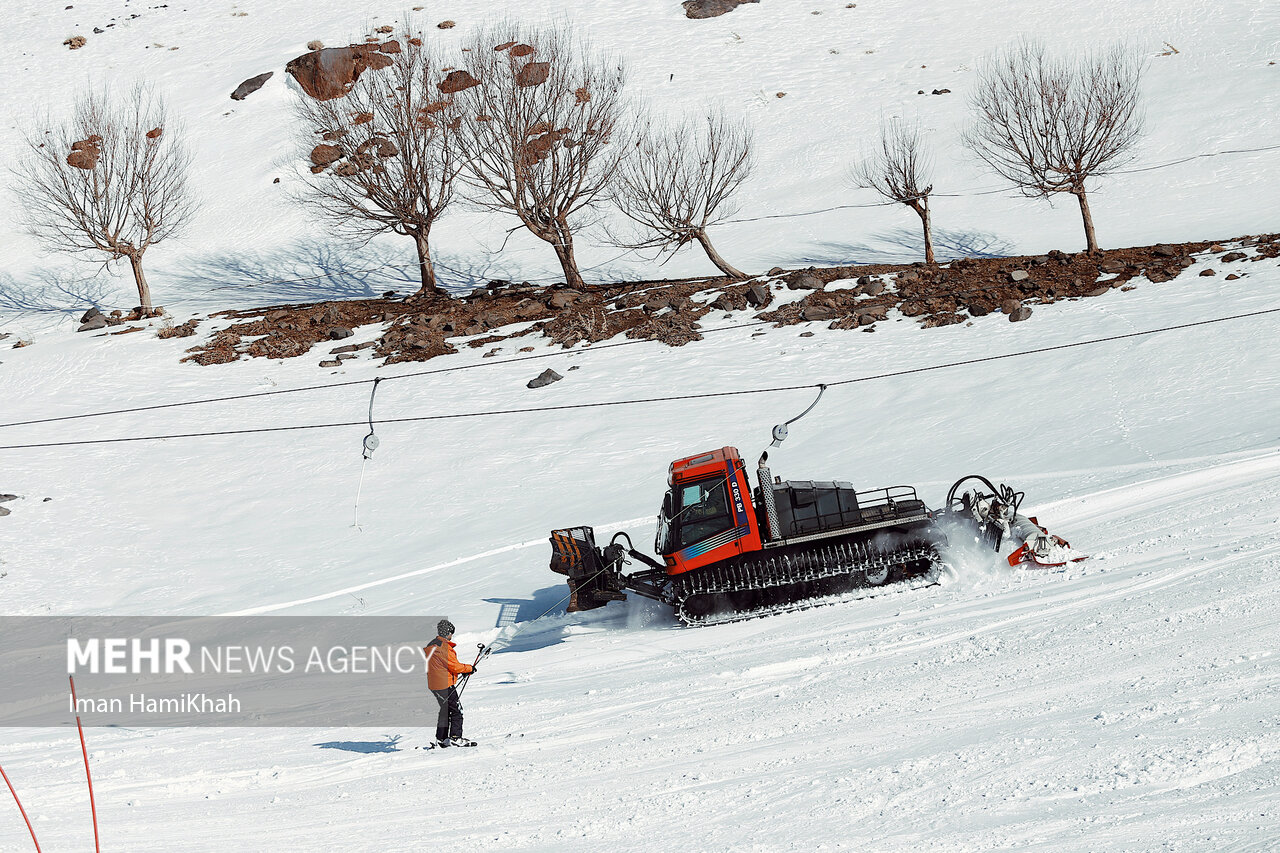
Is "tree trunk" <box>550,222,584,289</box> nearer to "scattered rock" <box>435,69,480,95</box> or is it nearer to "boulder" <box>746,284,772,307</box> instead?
"scattered rock" <box>435,69,480,95</box>

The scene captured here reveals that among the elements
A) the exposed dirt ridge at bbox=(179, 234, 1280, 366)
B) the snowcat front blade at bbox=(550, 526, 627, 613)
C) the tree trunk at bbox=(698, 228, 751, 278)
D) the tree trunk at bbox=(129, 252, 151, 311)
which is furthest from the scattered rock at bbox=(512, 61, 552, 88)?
the snowcat front blade at bbox=(550, 526, 627, 613)

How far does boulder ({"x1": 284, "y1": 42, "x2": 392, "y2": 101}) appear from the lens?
149 ft

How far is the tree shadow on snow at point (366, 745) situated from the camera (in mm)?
9844

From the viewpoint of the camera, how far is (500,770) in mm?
8906

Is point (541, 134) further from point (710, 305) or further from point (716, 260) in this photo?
point (710, 305)

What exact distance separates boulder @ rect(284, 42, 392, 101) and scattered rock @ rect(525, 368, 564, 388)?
24.5 m

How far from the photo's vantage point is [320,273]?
1626 inches

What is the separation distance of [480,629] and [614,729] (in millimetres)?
4970

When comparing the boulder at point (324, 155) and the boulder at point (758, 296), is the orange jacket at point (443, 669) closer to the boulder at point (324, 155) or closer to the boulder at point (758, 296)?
the boulder at point (758, 296)

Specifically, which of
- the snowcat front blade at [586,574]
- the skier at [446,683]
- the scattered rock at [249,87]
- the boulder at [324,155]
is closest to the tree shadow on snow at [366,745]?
the skier at [446,683]

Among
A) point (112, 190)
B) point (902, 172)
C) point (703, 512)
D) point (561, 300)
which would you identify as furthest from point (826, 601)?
point (112, 190)

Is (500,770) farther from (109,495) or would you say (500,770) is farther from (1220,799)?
(109,495)

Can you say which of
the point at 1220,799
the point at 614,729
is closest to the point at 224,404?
the point at 614,729

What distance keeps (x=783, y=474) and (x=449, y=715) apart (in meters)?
10.7
